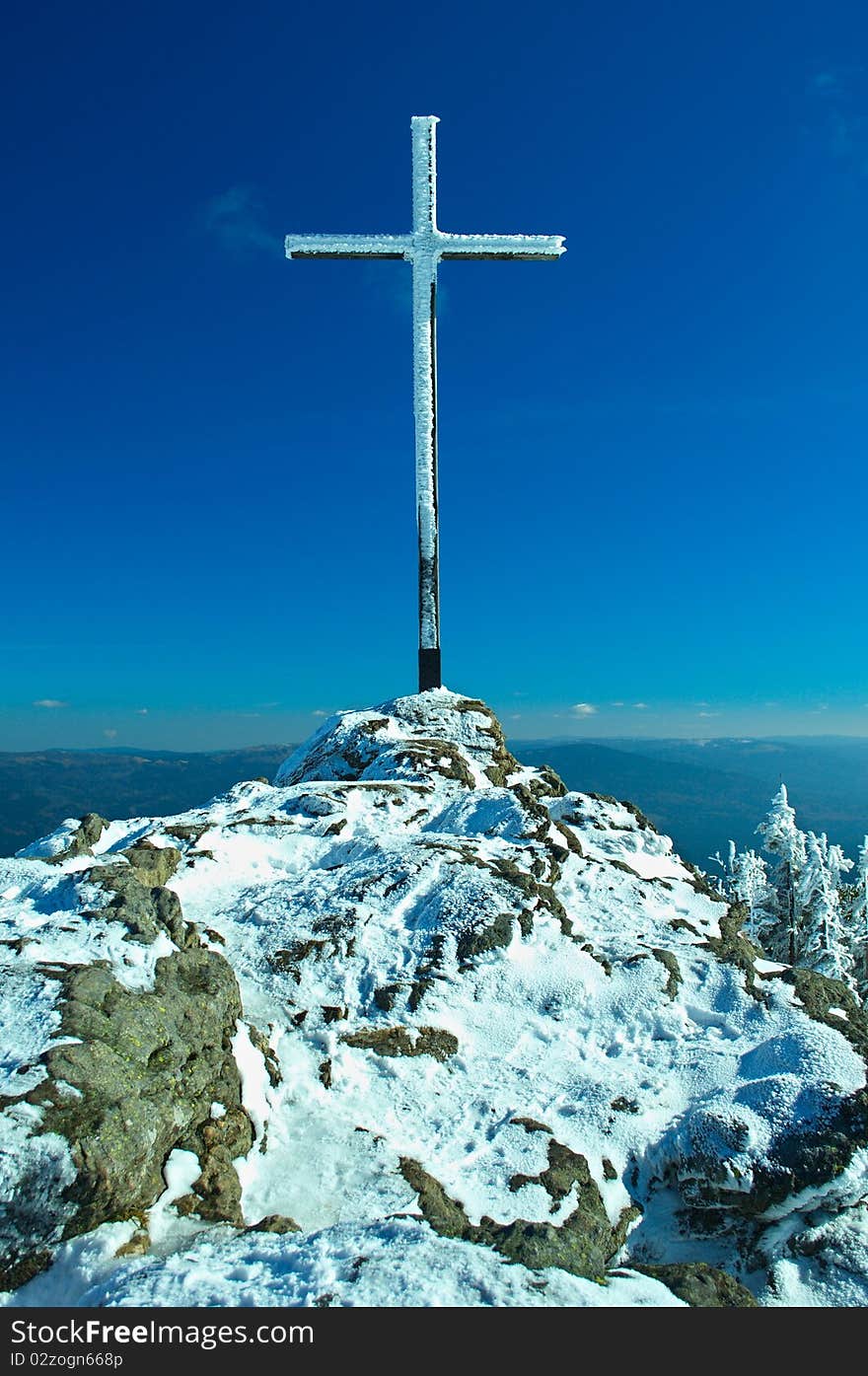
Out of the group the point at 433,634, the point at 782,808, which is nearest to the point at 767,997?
the point at 433,634

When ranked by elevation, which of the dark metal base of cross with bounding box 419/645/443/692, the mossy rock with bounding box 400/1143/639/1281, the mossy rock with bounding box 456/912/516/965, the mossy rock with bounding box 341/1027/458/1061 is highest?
the dark metal base of cross with bounding box 419/645/443/692

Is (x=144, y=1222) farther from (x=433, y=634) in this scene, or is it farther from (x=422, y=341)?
(x=422, y=341)

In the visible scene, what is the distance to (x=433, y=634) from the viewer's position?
30516 millimetres

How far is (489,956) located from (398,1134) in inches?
169

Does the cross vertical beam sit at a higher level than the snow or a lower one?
higher

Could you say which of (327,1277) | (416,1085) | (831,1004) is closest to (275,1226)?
(327,1277)

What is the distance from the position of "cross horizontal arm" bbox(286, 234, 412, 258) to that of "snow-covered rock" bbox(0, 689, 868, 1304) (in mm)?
23533

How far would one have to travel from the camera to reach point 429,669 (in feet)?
102

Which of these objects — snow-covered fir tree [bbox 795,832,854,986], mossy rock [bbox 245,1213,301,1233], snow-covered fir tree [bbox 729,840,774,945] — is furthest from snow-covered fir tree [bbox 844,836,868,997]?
mossy rock [bbox 245,1213,301,1233]

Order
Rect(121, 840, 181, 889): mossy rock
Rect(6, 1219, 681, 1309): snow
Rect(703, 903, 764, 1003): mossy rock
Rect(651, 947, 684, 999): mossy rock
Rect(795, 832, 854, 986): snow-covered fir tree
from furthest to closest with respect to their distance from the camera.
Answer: Rect(795, 832, 854, 986): snow-covered fir tree < Rect(121, 840, 181, 889): mossy rock < Rect(703, 903, 764, 1003): mossy rock < Rect(651, 947, 684, 999): mossy rock < Rect(6, 1219, 681, 1309): snow

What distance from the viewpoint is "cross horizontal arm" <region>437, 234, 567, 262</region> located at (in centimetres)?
2792

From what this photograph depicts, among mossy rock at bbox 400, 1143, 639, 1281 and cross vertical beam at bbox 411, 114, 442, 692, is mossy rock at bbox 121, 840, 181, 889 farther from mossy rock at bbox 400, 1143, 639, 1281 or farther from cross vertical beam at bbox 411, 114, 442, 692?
cross vertical beam at bbox 411, 114, 442, 692

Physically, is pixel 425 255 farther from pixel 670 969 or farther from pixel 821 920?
pixel 821 920
